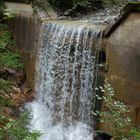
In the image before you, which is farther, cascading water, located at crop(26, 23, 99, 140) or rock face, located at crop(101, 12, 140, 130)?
cascading water, located at crop(26, 23, 99, 140)

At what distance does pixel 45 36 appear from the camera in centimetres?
983

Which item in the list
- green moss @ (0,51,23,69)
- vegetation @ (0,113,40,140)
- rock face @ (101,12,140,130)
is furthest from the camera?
green moss @ (0,51,23,69)

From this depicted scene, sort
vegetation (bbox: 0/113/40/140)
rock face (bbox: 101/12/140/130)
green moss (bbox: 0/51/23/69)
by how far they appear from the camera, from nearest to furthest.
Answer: vegetation (bbox: 0/113/40/140) < rock face (bbox: 101/12/140/130) < green moss (bbox: 0/51/23/69)

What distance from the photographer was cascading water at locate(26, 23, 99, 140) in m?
8.82

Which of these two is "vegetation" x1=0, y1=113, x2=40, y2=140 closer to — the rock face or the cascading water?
the rock face

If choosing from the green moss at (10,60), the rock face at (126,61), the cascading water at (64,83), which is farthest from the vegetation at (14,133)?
the green moss at (10,60)

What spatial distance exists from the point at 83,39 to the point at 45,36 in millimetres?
1375

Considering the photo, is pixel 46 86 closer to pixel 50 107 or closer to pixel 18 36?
pixel 50 107

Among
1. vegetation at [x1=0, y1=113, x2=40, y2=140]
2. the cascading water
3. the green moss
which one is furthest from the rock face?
vegetation at [x1=0, y1=113, x2=40, y2=140]

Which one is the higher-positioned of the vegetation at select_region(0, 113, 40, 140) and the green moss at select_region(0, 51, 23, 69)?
the vegetation at select_region(0, 113, 40, 140)

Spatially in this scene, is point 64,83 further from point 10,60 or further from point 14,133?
point 14,133

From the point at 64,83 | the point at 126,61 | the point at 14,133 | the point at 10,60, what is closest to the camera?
the point at 14,133

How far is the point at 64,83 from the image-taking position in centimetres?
939

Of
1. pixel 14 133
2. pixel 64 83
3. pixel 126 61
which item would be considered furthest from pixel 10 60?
pixel 14 133
